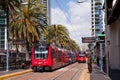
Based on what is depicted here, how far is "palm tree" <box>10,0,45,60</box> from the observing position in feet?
161

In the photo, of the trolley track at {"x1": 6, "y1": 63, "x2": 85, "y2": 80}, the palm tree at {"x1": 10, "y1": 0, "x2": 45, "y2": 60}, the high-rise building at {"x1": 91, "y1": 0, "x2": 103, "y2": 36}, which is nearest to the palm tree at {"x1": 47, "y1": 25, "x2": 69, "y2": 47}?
the high-rise building at {"x1": 91, "y1": 0, "x2": 103, "y2": 36}

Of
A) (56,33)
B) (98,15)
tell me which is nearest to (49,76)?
(98,15)

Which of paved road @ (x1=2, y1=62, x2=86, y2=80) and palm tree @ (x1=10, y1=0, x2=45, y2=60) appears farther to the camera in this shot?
palm tree @ (x1=10, y1=0, x2=45, y2=60)

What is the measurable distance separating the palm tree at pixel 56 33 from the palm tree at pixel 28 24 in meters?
31.9

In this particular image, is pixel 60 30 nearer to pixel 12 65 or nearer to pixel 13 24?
pixel 13 24

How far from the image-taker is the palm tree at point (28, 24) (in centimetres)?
4894

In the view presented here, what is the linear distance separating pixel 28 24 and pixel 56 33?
3626 cm

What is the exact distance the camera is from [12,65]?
143 feet

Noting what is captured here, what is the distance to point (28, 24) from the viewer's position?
49.1 metres

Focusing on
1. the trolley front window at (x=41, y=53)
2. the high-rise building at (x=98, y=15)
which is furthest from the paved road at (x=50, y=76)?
the high-rise building at (x=98, y=15)

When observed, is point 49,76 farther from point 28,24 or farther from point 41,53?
point 28,24

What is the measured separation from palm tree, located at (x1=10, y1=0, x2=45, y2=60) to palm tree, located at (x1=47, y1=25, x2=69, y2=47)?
105 ft

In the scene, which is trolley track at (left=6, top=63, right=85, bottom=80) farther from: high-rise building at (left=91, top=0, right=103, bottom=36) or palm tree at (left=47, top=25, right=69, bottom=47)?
palm tree at (left=47, top=25, right=69, bottom=47)

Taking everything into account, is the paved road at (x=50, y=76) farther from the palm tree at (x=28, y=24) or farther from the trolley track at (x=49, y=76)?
the palm tree at (x=28, y=24)
